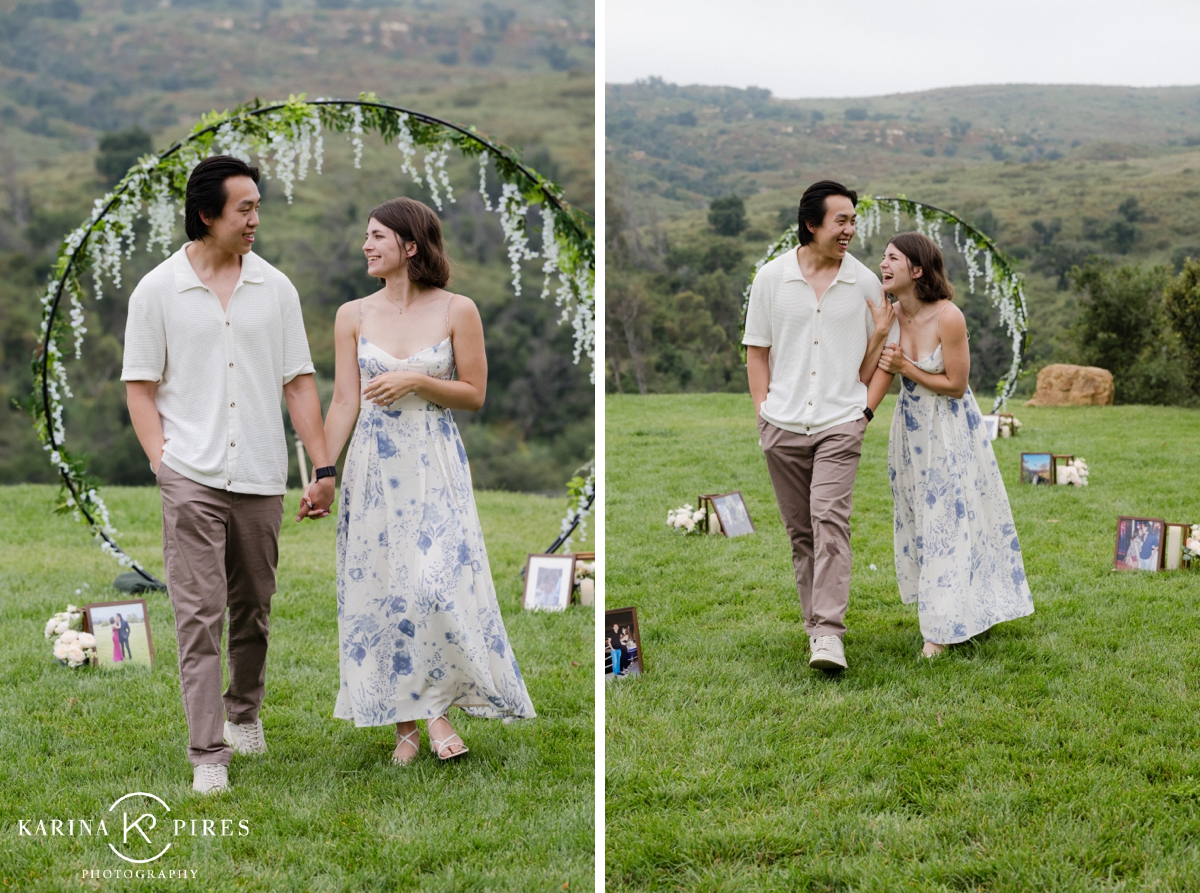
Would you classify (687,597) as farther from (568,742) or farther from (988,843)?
(988,843)

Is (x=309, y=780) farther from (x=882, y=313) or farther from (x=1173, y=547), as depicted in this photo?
(x=1173, y=547)

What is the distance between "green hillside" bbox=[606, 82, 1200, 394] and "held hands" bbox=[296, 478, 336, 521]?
21122 mm

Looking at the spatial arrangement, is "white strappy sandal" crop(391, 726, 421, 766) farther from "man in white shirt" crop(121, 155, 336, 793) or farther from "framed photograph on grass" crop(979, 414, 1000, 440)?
"framed photograph on grass" crop(979, 414, 1000, 440)

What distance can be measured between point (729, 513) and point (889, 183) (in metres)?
35.1

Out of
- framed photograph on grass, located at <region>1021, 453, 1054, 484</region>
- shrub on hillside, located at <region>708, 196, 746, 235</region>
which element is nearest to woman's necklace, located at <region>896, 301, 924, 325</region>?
framed photograph on grass, located at <region>1021, 453, 1054, 484</region>

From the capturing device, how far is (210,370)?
3.37m

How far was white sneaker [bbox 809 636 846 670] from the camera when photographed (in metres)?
4.11

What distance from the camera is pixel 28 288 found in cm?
3450

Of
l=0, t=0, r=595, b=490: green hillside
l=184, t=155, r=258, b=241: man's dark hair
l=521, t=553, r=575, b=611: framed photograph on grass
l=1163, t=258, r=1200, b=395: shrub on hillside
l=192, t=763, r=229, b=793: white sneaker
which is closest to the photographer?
l=192, t=763, r=229, b=793: white sneaker

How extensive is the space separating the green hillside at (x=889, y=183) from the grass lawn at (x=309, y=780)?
20.4 m

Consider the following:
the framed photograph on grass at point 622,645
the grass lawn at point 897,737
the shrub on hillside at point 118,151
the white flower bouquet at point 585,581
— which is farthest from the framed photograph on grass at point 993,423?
the shrub on hillside at point 118,151

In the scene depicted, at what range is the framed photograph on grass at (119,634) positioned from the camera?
4863 millimetres
